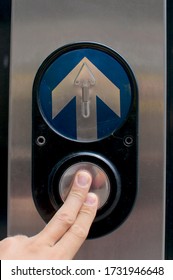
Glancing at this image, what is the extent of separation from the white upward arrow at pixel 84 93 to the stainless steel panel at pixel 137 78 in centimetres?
6

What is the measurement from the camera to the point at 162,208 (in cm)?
72

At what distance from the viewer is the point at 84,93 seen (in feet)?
2.28

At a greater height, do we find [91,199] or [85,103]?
[85,103]

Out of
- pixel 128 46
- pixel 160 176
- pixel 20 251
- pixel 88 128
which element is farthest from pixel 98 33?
pixel 20 251

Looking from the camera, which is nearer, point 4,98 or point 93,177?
point 93,177

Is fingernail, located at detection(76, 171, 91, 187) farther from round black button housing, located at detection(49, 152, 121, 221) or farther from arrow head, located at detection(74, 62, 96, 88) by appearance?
arrow head, located at detection(74, 62, 96, 88)

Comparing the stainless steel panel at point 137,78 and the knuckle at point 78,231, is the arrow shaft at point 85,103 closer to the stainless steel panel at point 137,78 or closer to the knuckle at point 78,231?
the stainless steel panel at point 137,78

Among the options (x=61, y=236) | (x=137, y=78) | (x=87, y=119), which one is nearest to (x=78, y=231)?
(x=61, y=236)

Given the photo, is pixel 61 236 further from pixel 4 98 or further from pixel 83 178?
pixel 4 98

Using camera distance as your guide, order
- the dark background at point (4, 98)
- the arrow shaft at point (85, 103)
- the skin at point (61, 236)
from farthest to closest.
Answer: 1. the dark background at point (4, 98)
2. the arrow shaft at point (85, 103)
3. the skin at point (61, 236)

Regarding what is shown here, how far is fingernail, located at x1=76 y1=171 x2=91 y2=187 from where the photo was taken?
25.5 inches

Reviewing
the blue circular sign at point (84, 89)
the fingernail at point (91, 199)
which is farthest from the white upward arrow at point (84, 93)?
the fingernail at point (91, 199)

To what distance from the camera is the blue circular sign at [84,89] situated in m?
0.70

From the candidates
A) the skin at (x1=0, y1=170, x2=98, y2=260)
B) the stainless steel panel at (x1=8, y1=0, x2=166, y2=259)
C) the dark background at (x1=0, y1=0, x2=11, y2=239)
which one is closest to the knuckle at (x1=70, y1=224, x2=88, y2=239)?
the skin at (x1=0, y1=170, x2=98, y2=260)
